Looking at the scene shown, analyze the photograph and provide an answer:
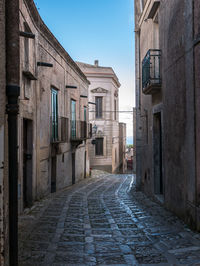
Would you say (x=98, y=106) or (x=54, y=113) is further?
(x=98, y=106)

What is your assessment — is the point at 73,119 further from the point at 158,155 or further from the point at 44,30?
the point at 158,155

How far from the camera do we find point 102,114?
27.6 m

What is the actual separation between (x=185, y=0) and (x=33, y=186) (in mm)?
6461

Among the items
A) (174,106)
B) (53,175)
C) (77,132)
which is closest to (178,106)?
(174,106)

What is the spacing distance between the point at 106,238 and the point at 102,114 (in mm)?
22640

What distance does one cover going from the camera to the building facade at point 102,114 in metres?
27.0

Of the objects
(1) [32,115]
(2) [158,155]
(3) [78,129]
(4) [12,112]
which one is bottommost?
(2) [158,155]

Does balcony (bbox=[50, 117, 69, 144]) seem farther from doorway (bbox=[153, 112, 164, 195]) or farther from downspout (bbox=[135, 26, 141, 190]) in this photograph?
doorway (bbox=[153, 112, 164, 195])

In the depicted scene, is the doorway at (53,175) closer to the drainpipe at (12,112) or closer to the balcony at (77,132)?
the balcony at (77,132)

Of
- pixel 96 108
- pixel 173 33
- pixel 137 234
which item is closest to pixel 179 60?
pixel 173 33

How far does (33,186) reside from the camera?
9.31 meters

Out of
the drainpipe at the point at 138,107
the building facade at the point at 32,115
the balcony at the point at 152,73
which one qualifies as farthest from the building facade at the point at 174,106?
the building facade at the point at 32,115

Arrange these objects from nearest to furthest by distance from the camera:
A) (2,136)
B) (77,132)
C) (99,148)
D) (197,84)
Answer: (2,136), (197,84), (77,132), (99,148)

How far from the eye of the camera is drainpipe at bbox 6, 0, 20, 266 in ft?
11.7
